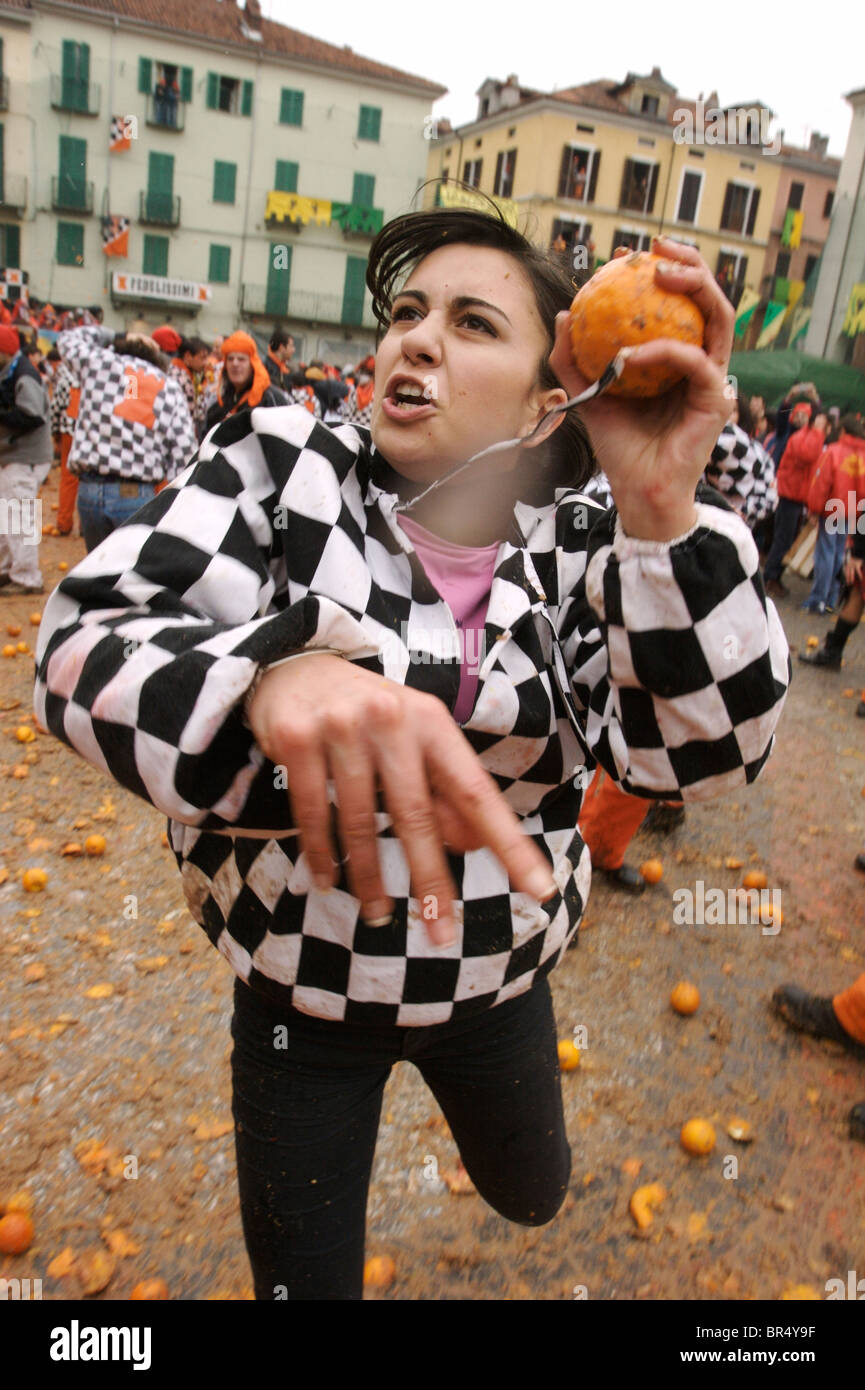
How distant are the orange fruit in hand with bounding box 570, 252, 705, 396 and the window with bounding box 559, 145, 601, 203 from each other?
40053mm

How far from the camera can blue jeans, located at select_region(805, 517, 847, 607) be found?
1023cm

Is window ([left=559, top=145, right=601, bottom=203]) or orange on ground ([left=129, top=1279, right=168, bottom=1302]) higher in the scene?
window ([left=559, top=145, right=601, bottom=203])

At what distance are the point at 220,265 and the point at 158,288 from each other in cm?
292

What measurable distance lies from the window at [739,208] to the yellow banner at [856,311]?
14.7m

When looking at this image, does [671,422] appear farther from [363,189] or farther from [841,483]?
[363,189]

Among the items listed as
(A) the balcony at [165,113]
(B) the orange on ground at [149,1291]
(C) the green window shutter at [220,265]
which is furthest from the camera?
(C) the green window shutter at [220,265]

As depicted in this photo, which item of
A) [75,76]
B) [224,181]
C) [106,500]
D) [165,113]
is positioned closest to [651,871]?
[106,500]

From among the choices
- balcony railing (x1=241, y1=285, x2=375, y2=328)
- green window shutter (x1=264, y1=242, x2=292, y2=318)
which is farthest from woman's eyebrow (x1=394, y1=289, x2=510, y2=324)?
green window shutter (x1=264, y1=242, x2=292, y2=318)

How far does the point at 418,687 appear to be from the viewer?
1.36 metres

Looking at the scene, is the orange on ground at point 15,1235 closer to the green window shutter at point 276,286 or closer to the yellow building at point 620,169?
the yellow building at point 620,169

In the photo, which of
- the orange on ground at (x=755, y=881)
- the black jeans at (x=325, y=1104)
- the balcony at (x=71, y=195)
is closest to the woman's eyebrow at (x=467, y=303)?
the black jeans at (x=325, y=1104)

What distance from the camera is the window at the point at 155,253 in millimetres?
36219

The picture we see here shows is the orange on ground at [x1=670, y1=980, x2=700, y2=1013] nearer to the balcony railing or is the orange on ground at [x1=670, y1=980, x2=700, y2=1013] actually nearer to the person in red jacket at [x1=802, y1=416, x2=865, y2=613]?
the person in red jacket at [x1=802, y1=416, x2=865, y2=613]
